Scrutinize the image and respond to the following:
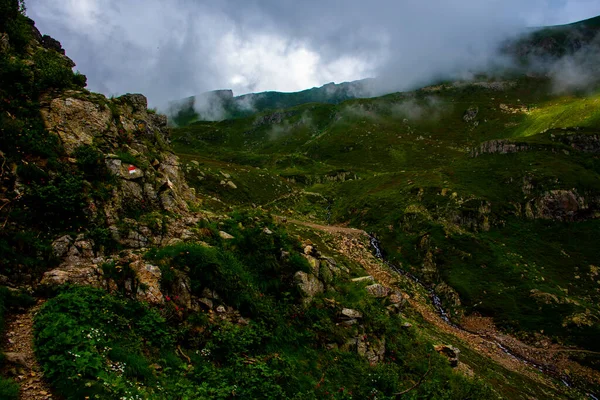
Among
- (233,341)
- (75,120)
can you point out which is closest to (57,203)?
(75,120)

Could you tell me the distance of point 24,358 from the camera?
819 cm

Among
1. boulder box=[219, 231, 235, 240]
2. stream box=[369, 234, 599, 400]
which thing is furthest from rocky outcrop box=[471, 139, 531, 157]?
boulder box=[219, 231, 235, 240]

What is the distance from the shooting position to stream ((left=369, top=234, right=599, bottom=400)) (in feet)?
113

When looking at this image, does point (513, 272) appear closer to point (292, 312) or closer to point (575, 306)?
point (575, 306)

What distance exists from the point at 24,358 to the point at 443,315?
147 ft

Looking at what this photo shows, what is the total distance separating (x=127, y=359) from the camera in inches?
357

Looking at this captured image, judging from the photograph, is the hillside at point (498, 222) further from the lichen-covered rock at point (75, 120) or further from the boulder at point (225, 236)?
the lichen-covered rock at point (75, 120)

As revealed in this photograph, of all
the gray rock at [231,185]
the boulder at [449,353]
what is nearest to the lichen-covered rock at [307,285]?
the boulder at [449,353]

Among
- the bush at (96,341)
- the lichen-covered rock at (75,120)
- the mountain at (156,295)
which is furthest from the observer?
the lichen-covered rock at (75,120)

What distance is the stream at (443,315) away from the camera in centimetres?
3444

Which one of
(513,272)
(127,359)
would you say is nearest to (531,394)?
(513,272)

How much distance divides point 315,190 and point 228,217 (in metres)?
83.5

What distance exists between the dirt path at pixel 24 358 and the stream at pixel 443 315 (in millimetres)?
43052

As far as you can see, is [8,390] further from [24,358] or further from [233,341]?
[233,341]
